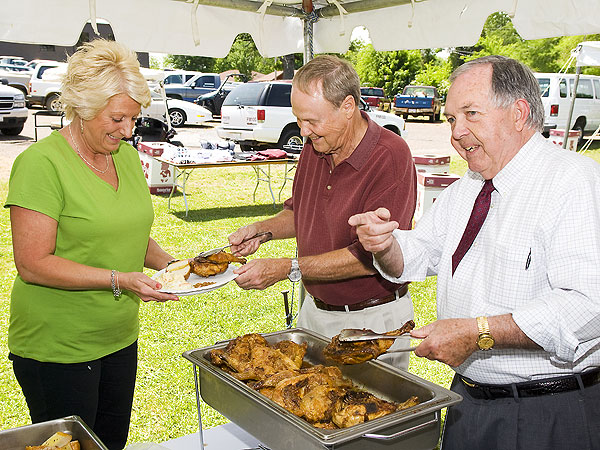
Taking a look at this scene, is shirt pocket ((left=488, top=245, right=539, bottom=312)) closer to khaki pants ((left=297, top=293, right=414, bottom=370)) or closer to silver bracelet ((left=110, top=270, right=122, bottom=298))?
khaki pants ((left=297, top=293, right=414, bottom=370))

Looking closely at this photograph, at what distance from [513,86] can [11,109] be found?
1522cm

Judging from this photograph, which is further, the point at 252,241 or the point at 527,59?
the point at 527,59

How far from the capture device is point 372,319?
8.34 ft

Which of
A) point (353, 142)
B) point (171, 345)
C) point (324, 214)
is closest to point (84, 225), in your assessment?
point (324, 214)

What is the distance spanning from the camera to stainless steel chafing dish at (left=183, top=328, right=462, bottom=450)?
1.51 m

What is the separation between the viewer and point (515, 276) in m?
1.70

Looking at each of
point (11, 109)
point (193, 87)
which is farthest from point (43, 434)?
point (193, 87)

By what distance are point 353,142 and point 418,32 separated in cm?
128

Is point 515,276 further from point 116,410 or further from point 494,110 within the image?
point 116,410

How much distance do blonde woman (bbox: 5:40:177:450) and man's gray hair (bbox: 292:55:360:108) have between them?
64 cm

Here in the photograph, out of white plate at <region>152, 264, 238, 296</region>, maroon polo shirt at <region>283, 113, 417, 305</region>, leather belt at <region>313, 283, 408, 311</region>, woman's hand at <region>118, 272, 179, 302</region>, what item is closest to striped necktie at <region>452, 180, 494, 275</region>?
maroon polo shirt at <region>283, 113, 417, 305</region>

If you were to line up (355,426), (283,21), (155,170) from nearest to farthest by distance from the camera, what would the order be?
(355,426) < (283,21) < (155,170)

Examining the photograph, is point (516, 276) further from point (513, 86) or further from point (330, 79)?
point (330, 79)

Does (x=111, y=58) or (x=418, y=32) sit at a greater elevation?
(x=418, y=32)
